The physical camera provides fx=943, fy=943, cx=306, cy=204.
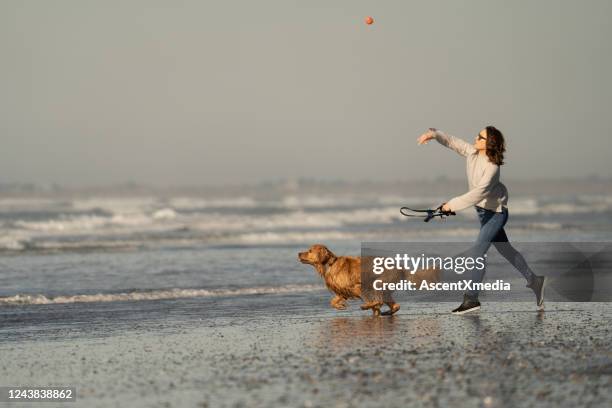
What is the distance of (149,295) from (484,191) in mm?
5569

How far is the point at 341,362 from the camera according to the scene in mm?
7016

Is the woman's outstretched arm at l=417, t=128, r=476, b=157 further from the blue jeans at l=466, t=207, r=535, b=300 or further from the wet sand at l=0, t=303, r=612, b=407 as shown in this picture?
the wet sand at l=0, t=303, r=612, b=407

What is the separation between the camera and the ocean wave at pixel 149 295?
12461mm

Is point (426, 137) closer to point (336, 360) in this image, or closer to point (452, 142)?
point (452, 142)

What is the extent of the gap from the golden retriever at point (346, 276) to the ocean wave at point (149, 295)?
120 inches

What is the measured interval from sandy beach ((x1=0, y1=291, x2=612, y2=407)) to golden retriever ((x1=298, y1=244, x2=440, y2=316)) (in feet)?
0.58

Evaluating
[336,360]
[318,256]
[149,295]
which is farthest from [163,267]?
[336,360]

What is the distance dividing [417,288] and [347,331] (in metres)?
1.74

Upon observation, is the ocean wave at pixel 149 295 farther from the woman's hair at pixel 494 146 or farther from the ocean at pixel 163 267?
the woman's hair at pixel 494 146

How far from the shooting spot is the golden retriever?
9.91m

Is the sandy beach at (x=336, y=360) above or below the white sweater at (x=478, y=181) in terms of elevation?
below

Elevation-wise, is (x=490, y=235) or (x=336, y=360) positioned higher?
(x=490, y=235)

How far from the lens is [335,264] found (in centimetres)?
1007

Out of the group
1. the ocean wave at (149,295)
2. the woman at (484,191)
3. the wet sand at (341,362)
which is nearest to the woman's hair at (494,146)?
the woman at (484,191)
